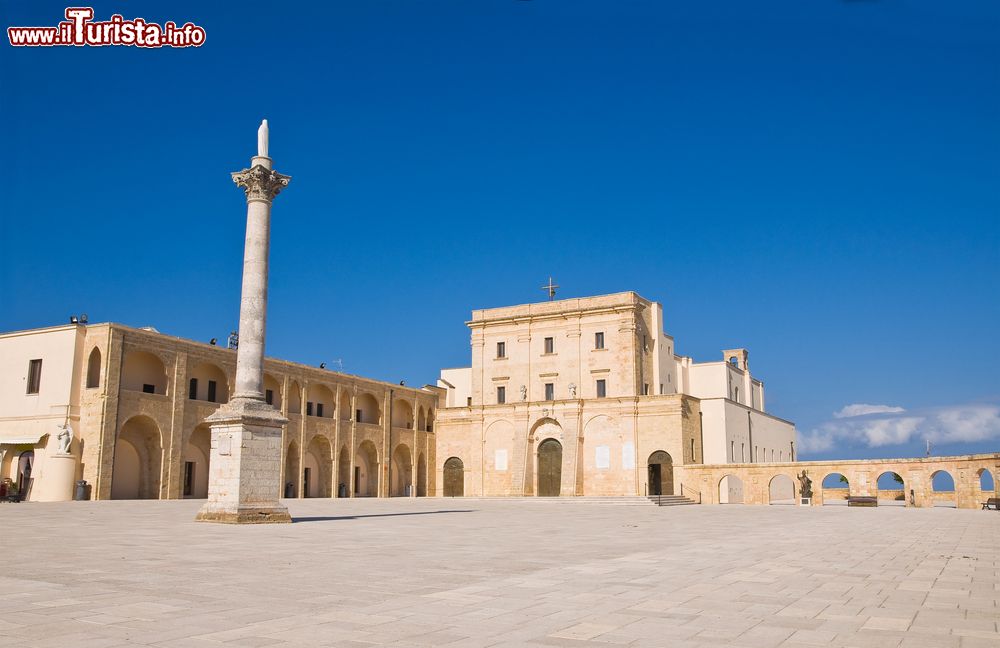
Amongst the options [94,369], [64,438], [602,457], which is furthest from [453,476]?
[64,438]

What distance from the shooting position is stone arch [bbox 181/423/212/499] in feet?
145

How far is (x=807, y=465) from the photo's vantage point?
141 ft

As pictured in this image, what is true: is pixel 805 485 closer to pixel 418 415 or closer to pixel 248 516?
pixel 418 415

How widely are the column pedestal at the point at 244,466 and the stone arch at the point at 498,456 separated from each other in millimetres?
31019

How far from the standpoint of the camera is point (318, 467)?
5359 centimetres

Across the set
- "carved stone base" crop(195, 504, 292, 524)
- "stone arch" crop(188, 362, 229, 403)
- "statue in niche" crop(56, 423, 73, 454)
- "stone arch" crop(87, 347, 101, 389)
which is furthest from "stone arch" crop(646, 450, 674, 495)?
"statue in niche" crop(56, 423, 73, 454)

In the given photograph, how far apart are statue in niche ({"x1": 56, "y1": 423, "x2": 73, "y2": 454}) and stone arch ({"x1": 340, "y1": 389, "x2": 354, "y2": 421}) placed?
2010 cm

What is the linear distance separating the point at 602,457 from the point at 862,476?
48.1 feet

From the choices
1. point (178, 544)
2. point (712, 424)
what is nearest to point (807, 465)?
point (712, 424)

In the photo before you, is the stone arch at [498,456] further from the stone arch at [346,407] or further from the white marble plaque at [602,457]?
the stone arch at [346,407]

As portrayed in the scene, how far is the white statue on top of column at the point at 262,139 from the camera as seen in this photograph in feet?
78.0

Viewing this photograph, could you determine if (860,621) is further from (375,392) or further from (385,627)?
(375,392)

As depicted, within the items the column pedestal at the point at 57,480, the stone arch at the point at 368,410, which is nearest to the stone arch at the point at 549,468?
the stone arch at the point at 368,410

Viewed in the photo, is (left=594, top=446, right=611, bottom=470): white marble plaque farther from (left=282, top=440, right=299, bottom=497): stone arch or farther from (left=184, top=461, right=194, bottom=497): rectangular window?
(left=184, top=461, right=194, bottom=497): rectangular window
